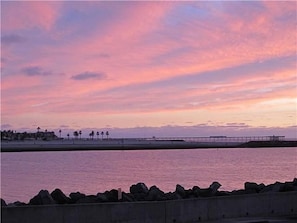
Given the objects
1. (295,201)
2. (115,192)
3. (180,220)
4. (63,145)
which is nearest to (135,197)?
(115,192)

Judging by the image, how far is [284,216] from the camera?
500 inches

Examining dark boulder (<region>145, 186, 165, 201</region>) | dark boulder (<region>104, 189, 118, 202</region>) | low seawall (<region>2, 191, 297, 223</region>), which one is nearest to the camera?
low seawall (<region>2, 191, 297, 223</region>)

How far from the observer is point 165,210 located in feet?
36.8

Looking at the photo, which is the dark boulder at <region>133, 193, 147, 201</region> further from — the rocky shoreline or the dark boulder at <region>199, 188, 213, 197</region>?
the dark boulder at <region>199, 188, 213, 197</region>

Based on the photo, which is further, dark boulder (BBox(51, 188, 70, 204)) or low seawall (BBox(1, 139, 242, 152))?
low seawall (BBox(1, 139, 242, 152))

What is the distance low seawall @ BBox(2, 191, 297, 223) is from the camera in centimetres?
990

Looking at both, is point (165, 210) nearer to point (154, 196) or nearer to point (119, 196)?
point (119, 196)

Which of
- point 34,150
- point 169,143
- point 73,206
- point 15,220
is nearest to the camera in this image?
point 15,220

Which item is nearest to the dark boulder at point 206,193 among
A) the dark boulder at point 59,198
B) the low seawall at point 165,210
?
the low seawall at point 165,210

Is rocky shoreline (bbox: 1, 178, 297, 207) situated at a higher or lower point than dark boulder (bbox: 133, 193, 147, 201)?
higher

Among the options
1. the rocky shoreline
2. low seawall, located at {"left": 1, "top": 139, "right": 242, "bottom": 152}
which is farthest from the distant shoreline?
the rocky shoreline

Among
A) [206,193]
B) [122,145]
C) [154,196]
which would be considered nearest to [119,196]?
[154,196]

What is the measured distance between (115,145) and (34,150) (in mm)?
24282

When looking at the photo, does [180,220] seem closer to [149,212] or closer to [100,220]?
[149,212]
